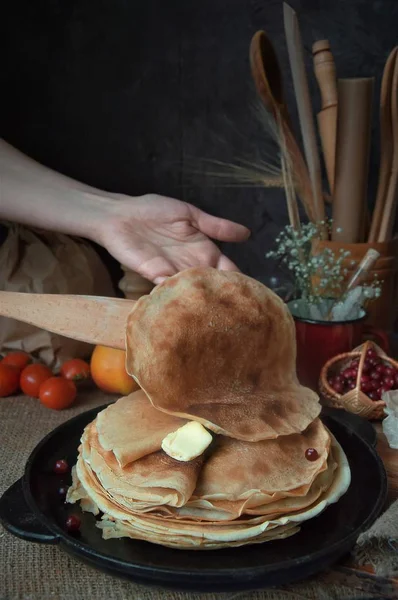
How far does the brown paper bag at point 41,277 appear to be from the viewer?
1.59 metres

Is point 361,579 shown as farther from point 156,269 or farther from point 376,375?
point 156,269

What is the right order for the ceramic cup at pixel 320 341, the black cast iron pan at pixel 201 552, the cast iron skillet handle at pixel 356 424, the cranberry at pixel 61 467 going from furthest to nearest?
the ceramic cup at pixel 320 341 < the cast iron skillet handle at pixel 356 424 < the cranberry at pixel 61 467 < the black cast iron pan at pixel 201 552

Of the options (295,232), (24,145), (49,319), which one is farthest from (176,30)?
(49,319)

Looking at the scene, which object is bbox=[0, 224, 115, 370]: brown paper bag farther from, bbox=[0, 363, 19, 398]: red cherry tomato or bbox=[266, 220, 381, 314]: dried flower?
bbox=[266, 220, 381, 314]: dried flower

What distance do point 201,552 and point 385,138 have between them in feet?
4.27

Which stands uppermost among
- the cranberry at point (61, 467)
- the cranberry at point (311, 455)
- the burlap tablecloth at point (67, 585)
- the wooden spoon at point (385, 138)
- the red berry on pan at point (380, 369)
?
the wooden spoon at point (385, 138)

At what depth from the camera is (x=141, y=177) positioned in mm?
2006

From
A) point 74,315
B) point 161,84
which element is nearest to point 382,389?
point 74,315

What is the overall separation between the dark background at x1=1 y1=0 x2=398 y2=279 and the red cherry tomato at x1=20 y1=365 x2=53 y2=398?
0.77 m

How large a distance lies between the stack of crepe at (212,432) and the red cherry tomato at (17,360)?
66cm

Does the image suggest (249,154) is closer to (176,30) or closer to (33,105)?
(176,30)

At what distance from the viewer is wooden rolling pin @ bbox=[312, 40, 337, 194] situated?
1.61 m

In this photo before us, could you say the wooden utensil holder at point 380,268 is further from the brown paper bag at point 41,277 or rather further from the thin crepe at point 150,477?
the thin crepe at point 150,477

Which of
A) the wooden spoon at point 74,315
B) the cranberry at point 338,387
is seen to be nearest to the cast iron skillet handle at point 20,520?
the wooden spoon at point 74,315
